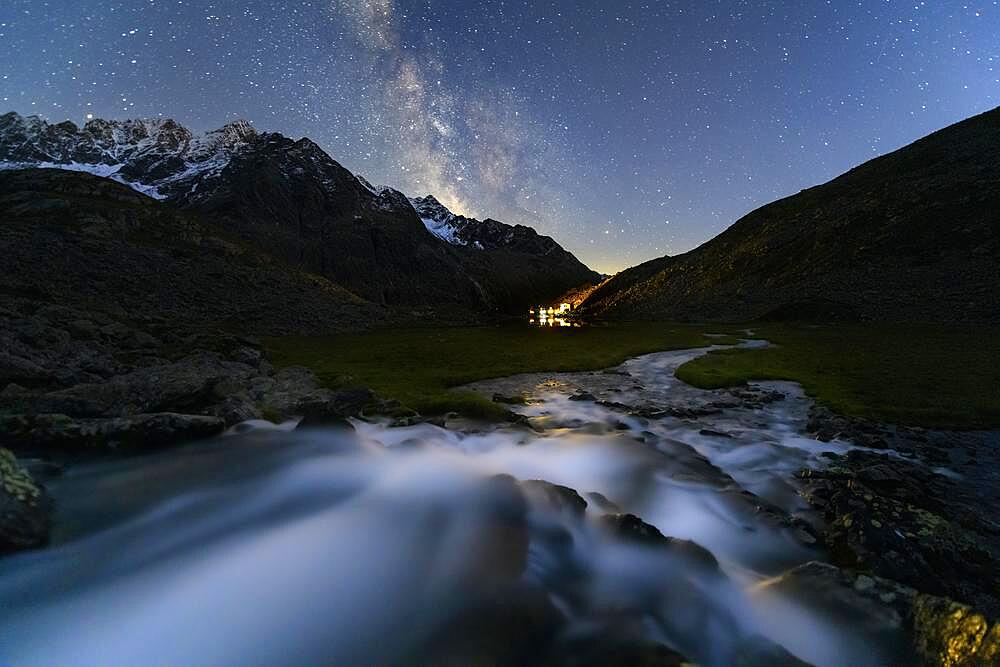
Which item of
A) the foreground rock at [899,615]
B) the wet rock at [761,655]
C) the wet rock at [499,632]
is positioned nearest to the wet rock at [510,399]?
the wet rock at [499,632]

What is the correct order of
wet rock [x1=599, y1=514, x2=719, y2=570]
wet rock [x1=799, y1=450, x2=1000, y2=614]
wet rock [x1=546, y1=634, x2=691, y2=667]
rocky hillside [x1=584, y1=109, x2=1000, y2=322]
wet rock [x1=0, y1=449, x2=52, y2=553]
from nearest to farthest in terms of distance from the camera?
wet rock [x1=546, y1=634, x2=691, y2=667] < wet rock [x1=799, y1=450, x2=1000, y2=614] < wet rock [x1=0, y1=449, x2=52, y2=553] < wet rock [x1=599, y1=514, x2=719, y2=570] < rocky hillside [x1=584, y1=109, x2=1000, y2=322]

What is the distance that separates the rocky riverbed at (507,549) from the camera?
17.9 ft

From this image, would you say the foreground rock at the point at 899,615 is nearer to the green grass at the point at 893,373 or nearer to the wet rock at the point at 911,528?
the wet rock at the point at 911,528

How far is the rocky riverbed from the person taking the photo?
17.9 ft

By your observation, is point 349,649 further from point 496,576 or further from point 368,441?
point 368,441

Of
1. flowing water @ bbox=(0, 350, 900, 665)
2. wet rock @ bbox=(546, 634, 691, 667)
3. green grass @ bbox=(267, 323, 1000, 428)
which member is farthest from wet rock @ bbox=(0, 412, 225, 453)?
wet rock @ bbox=(546, 634, 691, 667)

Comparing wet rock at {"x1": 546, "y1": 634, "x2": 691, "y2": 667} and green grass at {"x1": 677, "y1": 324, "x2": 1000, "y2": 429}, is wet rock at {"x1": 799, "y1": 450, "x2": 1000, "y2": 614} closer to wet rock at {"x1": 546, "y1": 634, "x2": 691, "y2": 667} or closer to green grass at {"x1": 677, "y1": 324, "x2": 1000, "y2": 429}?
wet rock at {"x1": 546, "y1": 634, "x2": 691, "y2": 667}

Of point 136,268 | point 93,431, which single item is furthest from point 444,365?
point 136,268

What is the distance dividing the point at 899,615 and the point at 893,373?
77.6 ft

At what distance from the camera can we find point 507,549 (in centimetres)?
743

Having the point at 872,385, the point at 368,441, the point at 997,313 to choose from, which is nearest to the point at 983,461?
the point at 872,385

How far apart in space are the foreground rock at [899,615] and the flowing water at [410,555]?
0.80ft

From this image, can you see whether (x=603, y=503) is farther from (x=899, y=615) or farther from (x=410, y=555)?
(x=899, y=615)

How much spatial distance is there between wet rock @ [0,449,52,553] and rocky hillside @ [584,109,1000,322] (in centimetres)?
7343
